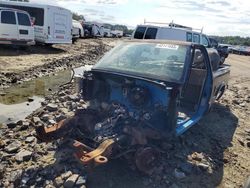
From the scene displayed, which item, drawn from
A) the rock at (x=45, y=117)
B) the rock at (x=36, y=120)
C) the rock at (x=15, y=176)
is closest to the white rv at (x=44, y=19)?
the rock at (x=45, y=117)

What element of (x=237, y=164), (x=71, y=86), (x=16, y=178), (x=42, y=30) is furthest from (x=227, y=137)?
(x=42, y=30)

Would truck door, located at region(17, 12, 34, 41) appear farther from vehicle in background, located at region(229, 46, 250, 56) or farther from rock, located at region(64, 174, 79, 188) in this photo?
vehicle in background, located at region(229, 46, 250, 56)

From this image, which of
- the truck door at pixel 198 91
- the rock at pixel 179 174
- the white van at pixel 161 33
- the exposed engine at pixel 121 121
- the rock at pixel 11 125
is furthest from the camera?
the white van at pixel 161 33

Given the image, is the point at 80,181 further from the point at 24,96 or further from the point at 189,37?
the point at 189,37

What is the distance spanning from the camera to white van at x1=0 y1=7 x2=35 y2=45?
16484mm

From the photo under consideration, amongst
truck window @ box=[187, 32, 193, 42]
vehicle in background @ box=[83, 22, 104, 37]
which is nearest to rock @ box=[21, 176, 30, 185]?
truck window @ box=[187, 32, 193, 42]

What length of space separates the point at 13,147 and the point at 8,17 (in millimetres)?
12868

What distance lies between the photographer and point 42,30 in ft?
64.9

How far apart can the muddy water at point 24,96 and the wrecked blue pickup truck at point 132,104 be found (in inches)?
116

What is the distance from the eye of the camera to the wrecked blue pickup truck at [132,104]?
15.4 ft

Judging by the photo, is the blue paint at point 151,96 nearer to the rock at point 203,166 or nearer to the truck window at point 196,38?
the rock at point 203,166

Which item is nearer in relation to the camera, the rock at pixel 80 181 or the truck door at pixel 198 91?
the rock at pixel 80 181

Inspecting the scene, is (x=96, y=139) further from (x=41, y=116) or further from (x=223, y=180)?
(x=41, y=116)

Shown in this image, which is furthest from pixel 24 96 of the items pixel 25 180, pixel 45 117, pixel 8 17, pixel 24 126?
pixel 8 17
